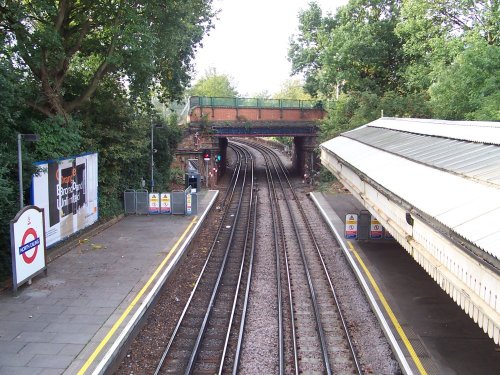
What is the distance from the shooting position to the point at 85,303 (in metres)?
11.5

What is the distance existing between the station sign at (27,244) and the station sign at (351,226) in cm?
1074

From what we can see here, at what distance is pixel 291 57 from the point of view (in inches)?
1790

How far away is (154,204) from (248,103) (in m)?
19.7

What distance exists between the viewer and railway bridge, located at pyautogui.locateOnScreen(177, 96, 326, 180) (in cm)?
3675

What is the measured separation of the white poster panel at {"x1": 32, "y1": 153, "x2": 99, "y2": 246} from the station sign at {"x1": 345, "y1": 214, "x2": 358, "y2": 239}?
10.4 m

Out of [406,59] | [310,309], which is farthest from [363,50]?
[310,309]

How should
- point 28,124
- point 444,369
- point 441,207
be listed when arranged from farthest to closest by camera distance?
point 28,124, point 444,369, point 441,207

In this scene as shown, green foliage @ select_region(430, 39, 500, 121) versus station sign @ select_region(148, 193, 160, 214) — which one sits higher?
green foliage @ select_region(430, 39, 500, 121)

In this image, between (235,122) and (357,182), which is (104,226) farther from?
(235,122)

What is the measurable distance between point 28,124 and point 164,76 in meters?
9.50

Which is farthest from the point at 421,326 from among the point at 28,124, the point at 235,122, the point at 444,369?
the point at 235,122

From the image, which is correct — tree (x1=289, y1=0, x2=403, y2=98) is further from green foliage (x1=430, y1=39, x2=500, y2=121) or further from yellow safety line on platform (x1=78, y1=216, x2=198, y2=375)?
yellow safety line on platform (x1=78, y1=216, x2=198, y2=375)

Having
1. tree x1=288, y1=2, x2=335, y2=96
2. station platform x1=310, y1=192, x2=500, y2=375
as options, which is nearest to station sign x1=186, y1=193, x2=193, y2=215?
station platform x1=310, y1=192, x2=500, y2=375

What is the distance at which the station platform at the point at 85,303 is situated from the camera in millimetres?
8750
